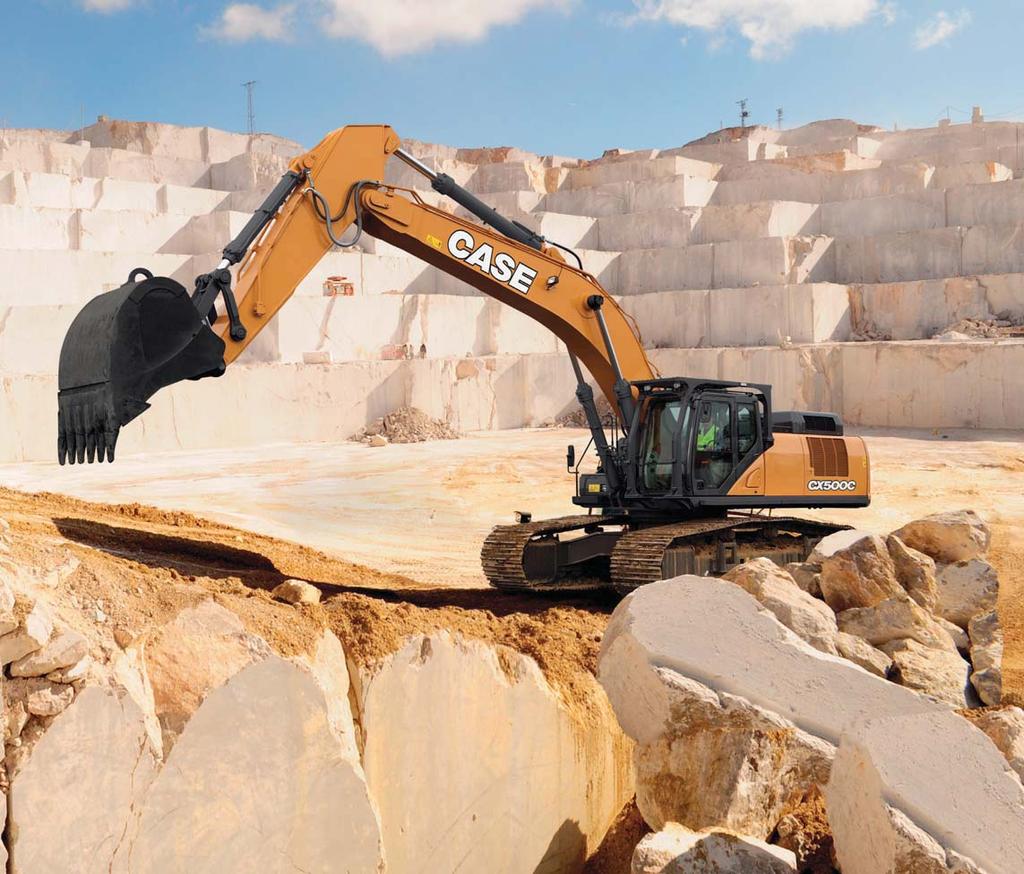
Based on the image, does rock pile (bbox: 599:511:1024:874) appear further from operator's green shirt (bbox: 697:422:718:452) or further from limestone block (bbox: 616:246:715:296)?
limestone block (bbox: 616:246:715:296)

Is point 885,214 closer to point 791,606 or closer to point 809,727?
point 791,606

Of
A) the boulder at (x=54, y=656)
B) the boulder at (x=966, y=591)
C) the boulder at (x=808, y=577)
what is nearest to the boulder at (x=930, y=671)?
the boulder at (x=808, y=577)

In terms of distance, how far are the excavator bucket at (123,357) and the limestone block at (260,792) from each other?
2.72 m

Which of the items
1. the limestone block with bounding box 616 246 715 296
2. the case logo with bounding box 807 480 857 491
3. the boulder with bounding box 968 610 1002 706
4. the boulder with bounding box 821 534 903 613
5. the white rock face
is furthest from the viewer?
the limestone block with bounding box 616 246 715 296

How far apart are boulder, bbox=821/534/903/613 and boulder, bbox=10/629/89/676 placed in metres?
4.76

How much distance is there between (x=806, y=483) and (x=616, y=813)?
4.12 metres

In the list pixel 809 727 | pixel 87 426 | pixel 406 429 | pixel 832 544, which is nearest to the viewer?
pixel 809 727

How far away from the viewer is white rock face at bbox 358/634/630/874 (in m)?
5.07

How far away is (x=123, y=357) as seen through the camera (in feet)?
22.1

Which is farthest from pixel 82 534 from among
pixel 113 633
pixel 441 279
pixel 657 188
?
pixel 657 188

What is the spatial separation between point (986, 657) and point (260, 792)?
463cm

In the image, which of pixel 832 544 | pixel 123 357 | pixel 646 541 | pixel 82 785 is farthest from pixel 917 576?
pixel 82 785

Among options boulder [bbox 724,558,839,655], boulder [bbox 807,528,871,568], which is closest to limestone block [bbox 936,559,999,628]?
boulder [bbox 807,528,871,568]

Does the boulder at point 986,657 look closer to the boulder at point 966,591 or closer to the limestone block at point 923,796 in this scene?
the boulder at point 966,591
